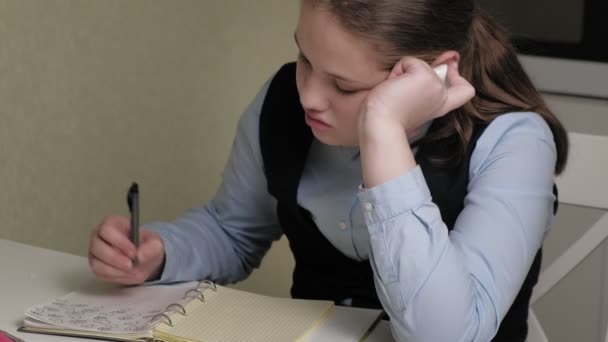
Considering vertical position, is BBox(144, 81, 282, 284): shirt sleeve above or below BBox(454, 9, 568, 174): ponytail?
below

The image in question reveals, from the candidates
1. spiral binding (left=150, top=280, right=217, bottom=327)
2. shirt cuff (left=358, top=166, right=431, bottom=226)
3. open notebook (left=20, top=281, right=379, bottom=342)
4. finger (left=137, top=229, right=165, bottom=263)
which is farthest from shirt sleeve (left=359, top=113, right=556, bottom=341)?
finger (left=137, top=229, right=165, bottom=263)

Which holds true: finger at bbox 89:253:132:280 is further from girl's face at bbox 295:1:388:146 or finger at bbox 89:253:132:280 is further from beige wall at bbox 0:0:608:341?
beige wall at bbox 0:0:608:341

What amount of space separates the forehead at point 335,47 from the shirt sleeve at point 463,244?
16 cm

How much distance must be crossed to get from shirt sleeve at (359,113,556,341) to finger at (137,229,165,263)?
1.15 ft

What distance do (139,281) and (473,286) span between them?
0.45 m

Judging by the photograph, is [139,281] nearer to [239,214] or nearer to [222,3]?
[239,214]

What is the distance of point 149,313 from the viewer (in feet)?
4.00

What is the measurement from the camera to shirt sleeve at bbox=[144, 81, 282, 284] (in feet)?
4.96

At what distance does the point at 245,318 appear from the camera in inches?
47.0

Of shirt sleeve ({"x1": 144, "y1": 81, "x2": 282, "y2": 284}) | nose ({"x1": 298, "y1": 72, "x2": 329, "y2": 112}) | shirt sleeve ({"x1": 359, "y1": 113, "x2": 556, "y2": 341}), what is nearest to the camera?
shirt sleeve ({"x1": 359, "y1": 113, "x2": 556, "y2": 341})

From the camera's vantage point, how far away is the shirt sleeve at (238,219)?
1511 mm

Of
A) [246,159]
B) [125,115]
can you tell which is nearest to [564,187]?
[246,159]

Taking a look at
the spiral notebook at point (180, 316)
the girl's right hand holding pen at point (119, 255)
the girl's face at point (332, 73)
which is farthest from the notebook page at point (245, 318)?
the girl's face at point (332, 73)

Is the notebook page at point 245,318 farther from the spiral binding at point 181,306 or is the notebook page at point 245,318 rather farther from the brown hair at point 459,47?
the brown hair at point 459,47
